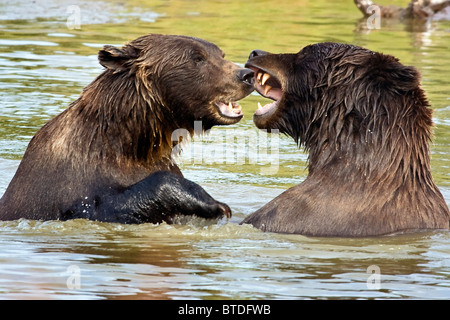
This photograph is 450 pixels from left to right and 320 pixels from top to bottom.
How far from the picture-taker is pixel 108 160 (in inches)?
297

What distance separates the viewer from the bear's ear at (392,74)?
687 cm

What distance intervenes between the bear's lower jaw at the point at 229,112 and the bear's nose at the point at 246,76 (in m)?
0.28

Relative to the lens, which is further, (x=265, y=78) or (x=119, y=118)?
(x=265, y=78)

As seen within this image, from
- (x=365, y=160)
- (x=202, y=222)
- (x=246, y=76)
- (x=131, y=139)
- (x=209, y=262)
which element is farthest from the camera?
(x=246, y=76)

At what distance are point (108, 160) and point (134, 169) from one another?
25 cm

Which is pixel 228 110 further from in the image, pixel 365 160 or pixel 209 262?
pixel 209 262

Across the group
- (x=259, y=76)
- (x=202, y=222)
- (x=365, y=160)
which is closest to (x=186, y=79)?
(x=259, y=76)

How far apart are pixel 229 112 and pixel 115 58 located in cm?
105

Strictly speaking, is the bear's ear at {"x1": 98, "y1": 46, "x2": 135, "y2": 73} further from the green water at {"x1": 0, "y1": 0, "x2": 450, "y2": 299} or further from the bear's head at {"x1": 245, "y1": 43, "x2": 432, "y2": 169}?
the green water at {"x1": 0, "y1": 0, "x2": 450, "y2": 299}

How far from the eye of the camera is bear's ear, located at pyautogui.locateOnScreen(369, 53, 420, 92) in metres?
6.87

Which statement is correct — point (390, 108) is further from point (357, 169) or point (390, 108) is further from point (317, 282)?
point (317, 282)

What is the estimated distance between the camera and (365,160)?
692 centimetres

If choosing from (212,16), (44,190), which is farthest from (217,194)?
(212,16)

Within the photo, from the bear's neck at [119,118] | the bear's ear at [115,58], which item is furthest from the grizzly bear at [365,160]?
the bear's ear at [115,58]
